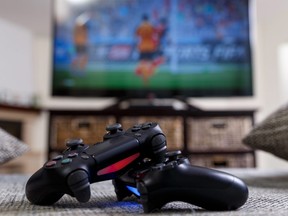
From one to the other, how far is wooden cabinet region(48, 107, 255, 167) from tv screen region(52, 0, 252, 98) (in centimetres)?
18

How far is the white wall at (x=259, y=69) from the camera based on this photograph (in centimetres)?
384

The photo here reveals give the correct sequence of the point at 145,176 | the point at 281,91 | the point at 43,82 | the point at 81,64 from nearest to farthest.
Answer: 1. the point at 145,176
2. the point at 81,64
3. the point at 281,91
4. the point at 43,82

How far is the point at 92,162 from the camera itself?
375 mm

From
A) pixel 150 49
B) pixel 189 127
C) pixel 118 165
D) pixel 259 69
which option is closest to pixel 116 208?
pixel 118 165

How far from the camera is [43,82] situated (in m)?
4.20

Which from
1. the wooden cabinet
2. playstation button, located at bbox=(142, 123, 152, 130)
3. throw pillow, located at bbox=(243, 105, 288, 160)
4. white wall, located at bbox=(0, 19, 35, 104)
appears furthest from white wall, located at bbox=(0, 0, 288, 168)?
playstation button, located at bbox=(142, 123, 152, 130)

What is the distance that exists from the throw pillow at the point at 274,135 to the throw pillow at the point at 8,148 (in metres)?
0.45

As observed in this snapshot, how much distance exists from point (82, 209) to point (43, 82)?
13.0ft

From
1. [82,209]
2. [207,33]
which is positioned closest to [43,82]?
[207,33]

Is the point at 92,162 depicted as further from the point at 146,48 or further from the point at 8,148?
the point at 146,48

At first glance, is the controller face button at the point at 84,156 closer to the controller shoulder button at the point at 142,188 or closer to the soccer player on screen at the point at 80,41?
the controller shoulder button at the point at 142,188

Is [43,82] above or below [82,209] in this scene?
above

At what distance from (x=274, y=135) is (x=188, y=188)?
431 millimetres

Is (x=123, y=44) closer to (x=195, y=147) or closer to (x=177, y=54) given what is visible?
(x=177, y=54)
